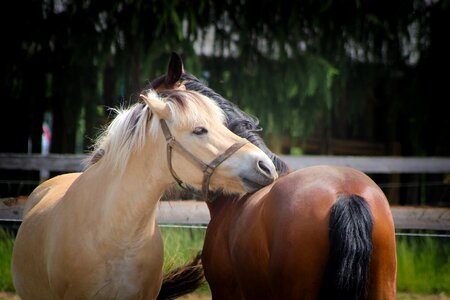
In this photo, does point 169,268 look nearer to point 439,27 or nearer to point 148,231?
point 148,231

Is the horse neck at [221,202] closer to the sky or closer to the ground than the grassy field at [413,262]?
closer to the sky

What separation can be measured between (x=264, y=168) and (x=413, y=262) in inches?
152

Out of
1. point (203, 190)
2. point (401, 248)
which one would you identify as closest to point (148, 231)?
point (203, 190)

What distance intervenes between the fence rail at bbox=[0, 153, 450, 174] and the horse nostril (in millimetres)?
3715

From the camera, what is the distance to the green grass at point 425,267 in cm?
658

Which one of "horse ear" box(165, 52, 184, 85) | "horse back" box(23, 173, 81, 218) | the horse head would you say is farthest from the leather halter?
"horse back" box(23, 173, 81, 218)

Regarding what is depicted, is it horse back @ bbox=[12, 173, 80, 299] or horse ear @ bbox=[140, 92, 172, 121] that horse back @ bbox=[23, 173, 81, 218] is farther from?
horse ear @ bbox=[140, 92, 172, 121]

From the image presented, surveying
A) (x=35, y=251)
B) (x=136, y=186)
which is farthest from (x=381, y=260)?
(x=35, y=251)

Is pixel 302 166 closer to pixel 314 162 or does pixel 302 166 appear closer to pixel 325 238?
pixel 314 162

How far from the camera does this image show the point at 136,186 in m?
3.74

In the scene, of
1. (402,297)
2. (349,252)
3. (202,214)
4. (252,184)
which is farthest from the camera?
(402,297)

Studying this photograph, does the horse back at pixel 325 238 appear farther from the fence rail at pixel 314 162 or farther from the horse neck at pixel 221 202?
the fence rail at pixel 314 162

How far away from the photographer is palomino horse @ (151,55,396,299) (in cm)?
327

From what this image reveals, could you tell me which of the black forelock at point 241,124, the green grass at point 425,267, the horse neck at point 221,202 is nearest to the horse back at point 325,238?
the black forelock at point 241,124
